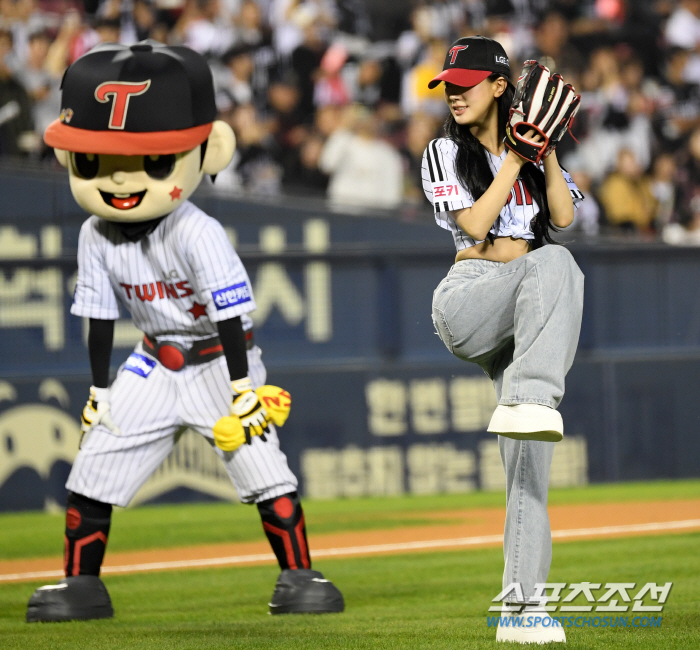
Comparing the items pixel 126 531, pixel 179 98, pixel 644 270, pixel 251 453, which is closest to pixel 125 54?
pixel 179 98

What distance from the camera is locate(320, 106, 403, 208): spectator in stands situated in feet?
33.5

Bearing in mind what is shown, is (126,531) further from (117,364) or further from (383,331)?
(383,331)

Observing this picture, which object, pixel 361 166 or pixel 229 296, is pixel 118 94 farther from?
pixel 361 166

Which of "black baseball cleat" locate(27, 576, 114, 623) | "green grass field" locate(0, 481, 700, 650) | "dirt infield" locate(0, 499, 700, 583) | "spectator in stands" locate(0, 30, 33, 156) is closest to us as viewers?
"green grass field" locate(0, 481, 700, 650)

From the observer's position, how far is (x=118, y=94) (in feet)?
14.5

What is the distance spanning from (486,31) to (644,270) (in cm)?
398

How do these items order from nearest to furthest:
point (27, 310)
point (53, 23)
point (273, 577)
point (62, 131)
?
point (62, 131), point (273, 577), point (27, 310), point (53, 23)

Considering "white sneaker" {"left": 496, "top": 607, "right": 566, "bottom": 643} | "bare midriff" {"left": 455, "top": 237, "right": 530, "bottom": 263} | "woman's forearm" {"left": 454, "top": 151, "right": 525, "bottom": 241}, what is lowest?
"white sneaker" {"left": 496, "top": 607, "right": 566, "bottom": 643}

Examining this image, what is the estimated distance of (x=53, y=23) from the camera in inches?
437

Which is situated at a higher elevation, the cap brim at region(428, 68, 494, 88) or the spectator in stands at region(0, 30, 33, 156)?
the spectator in stands at region(0, 30, 33, 156)

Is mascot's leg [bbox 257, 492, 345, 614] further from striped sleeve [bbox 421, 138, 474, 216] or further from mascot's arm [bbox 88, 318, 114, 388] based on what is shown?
striped sleeve [bbox 421, 138, 474, 216]

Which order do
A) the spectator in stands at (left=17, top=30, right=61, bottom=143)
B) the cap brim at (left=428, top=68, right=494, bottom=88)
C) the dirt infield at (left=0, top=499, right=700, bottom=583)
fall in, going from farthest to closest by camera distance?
the spectator in stands at (left=17, top=30, right=61, bottom=143)
the dirt infield at (left=0, top=499, right=700, bottom=583)
the cap brim at (left=428, top=68, right=494, bottom=88)

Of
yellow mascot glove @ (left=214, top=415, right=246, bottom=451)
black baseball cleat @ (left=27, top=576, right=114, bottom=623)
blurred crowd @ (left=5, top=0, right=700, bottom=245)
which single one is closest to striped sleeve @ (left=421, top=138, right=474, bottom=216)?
yellow mascot glove @ (left=214, top=415, right=246, bottom=451)

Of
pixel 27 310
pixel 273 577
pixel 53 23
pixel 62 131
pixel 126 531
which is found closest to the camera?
pixel 62 131
